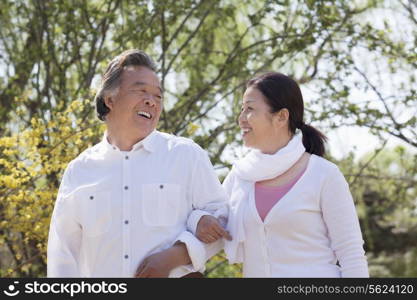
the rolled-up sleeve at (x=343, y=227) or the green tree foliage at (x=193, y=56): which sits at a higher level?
the green tree foliage at (x=193, y=56)

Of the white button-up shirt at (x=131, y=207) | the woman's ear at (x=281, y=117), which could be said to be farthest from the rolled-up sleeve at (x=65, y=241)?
the woman's ear at (x=281, y=117)

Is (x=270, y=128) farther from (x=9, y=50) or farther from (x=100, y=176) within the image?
(x=9, y=50)

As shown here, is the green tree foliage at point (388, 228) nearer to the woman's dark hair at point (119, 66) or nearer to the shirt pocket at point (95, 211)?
the woman's dark hair at point (119, 66)

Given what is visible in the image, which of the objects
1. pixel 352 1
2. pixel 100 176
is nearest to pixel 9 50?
pixel 352 1

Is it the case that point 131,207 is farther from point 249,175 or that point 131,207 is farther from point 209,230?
point 249,175

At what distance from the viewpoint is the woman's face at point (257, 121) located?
11.2ft

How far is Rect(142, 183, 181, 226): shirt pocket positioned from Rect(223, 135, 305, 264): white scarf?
0.80 feet

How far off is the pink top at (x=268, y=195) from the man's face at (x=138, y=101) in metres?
0.53

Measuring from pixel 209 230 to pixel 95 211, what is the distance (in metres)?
0.47

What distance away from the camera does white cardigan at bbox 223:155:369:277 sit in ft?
10.6

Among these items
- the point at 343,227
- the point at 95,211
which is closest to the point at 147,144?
the point at 95,211

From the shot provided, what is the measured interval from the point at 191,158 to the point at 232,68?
3.88 m

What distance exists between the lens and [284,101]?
343cm

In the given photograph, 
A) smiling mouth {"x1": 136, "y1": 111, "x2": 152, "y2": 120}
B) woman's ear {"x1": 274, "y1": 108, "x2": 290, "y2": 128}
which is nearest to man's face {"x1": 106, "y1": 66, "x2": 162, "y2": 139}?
smiling mouth {"x1": 136, "y1": 111, "x2": 152, "y2": 120}
